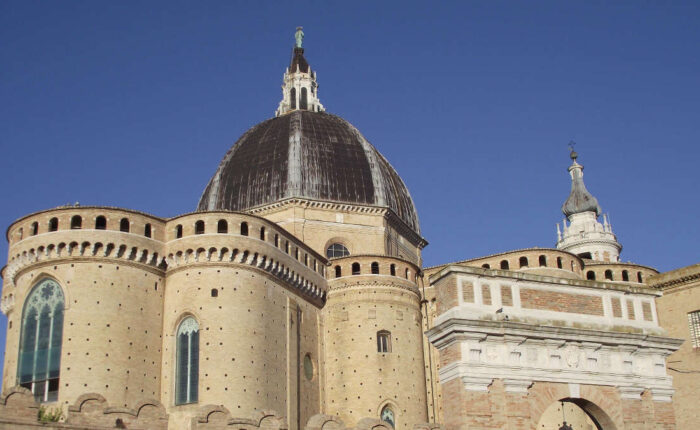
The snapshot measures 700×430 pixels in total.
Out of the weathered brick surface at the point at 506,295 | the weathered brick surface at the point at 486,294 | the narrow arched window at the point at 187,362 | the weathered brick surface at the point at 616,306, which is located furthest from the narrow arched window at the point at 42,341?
the weathered brick surface at the point at 616,306

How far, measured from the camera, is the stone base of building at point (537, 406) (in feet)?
65.3

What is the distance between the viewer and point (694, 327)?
96.7ft

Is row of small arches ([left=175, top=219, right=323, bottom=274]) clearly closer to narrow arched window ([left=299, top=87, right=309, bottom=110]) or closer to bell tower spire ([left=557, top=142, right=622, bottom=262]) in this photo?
narrow arched window ([left=299, top=87, right=309, bottom=110])

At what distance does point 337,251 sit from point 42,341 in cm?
1591

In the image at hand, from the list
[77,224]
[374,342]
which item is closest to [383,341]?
[374,342]

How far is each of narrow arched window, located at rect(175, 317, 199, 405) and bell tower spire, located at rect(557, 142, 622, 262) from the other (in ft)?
114

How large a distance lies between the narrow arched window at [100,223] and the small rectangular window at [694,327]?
20684 mm

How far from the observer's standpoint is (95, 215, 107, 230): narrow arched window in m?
33.2

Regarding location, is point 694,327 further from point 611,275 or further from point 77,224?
point 77,224

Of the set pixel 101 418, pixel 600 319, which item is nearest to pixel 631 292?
pixel 600 319

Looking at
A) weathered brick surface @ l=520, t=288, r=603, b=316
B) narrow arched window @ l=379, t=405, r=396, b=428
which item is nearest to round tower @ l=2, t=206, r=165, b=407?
narrow arched window @ l=379, t=405, r=396, b=428

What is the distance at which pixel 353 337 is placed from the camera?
39781mm

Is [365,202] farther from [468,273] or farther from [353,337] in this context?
[468,273]

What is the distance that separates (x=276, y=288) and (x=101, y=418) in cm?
1448
